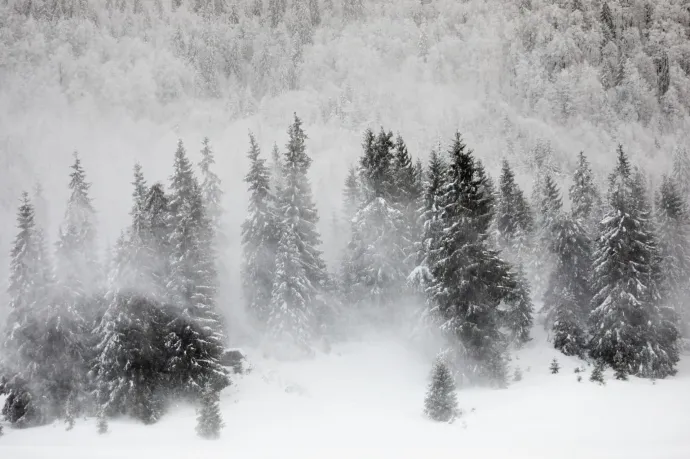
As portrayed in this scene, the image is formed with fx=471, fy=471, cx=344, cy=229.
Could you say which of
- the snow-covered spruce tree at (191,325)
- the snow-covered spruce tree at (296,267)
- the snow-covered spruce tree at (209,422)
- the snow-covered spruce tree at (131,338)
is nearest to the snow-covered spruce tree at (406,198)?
the snow-covered spruce tree at (296,267)

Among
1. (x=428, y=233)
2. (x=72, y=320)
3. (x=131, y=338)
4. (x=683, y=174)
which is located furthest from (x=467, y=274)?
(x=683, y=174)

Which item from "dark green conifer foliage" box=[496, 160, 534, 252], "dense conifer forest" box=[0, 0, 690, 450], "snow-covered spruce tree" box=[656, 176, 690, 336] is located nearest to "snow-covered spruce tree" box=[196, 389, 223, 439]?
"dense conifer forest" box=[0, 0, 690, 450]

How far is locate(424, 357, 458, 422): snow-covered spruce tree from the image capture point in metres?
20.1

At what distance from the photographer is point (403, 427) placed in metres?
19.3

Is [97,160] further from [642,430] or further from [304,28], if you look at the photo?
[642,430]

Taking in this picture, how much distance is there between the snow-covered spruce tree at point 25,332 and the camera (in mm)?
25391

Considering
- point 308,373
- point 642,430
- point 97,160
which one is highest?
point 642,430

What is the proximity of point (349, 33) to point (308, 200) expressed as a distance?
3907 inches

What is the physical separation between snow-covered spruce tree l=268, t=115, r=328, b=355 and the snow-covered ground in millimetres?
4670

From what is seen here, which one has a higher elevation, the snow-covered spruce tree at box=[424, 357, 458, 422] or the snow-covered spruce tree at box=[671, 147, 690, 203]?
the snow-covered spruce tree at box=[424, 357, 458, 422]

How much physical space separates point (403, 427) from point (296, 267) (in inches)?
701

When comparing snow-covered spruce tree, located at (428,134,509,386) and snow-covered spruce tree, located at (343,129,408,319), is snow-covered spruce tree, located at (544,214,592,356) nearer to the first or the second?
snow-covered spruce tree, located at (428,134,509,386)

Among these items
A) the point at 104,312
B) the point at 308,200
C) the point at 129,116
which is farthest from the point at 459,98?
the point at 104,312

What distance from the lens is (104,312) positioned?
27.3m
